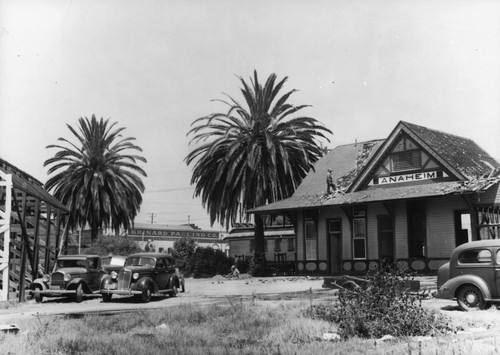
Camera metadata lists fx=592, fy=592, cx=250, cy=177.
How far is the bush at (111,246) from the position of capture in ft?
134

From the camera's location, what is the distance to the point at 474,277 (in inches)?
559

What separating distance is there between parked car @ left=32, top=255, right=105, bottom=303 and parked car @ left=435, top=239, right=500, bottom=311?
12.2 m

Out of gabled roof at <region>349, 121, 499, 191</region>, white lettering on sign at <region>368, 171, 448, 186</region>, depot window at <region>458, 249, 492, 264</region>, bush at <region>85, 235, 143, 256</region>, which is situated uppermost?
gabled roof at <region>349, 121, 499, 191</region>

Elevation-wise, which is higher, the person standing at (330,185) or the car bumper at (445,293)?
the person standing at (330,185)

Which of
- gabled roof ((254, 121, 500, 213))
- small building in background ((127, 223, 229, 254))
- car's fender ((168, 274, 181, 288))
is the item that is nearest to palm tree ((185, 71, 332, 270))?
gabled roof ((254, 121, 500, 213))

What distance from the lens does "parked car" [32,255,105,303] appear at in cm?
2033

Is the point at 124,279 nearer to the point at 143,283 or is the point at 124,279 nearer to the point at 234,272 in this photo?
the point at 143,283

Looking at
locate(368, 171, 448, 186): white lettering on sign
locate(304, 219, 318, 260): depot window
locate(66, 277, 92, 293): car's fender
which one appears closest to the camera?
locate(66, 277, 92, 293): car's fender

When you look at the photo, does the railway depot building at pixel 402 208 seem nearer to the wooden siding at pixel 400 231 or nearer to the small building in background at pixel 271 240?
the wooden siding at pixel 400 231

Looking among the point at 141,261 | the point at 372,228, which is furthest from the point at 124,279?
the point at 372,228

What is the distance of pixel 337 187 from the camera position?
32938 millimetres

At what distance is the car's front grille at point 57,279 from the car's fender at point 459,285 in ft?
41.2

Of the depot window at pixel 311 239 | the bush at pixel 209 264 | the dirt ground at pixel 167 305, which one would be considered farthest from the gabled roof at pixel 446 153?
the bush at pixel 209 264

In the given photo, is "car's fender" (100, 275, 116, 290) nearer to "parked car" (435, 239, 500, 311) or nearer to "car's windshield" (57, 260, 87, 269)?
"car's windshield" (57, 260, 87, 269)
